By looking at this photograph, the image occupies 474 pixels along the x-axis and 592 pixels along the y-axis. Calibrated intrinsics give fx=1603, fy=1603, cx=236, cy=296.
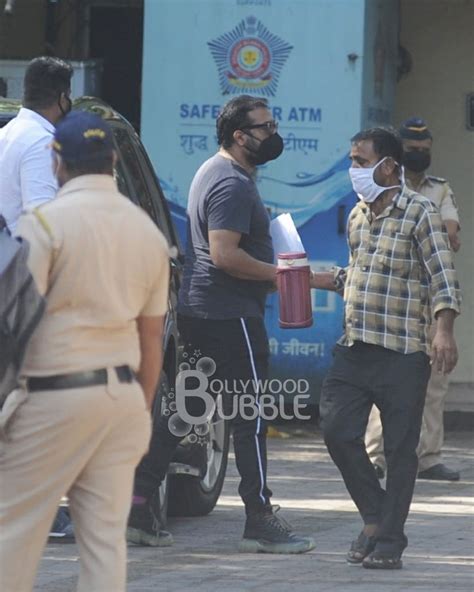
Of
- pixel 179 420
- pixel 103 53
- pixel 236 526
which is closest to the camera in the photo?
pixel 179 420

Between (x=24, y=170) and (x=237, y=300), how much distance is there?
1263 mm

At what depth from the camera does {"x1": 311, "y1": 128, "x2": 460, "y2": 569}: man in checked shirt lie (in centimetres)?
713

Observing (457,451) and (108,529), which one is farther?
(457,451)

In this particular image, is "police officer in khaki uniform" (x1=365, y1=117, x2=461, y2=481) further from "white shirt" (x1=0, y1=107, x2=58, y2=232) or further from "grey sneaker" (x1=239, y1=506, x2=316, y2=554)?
"white shirt" (x1=0, y1=107, x2=58, y2=232)

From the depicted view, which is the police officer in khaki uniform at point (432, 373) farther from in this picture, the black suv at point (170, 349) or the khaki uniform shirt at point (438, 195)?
the black suv at point (170, 349)

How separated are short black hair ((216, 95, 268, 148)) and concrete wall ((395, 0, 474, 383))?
18.3 ft

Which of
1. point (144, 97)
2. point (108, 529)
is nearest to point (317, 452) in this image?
point (144, 97)

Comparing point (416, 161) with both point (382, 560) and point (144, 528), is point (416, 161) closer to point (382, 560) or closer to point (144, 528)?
point (144, 528)

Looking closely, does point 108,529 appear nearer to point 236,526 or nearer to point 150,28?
point 236,526

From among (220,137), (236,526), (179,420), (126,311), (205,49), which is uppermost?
(205,49)

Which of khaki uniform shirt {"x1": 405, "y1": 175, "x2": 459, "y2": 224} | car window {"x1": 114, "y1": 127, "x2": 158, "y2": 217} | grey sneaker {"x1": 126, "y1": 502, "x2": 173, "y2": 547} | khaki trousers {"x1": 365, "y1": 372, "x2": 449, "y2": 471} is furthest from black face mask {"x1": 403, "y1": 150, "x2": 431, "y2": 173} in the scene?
grey sneaker {"x1": 126, "y1": 502, "x2": 173, "y2": 547}

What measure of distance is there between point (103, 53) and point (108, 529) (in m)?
9.44

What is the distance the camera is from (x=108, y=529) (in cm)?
462

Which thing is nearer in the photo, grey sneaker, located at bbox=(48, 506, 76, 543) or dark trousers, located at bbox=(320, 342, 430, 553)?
dark trousers, located at bbox=(320, 342, 430, 553)
